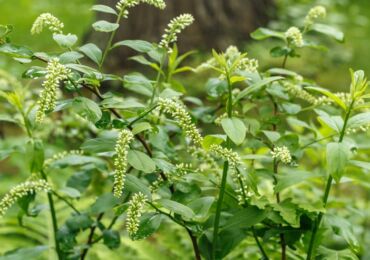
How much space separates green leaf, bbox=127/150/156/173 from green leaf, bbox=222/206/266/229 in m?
0.22

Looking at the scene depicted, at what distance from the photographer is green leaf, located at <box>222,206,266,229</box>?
3.62 feet

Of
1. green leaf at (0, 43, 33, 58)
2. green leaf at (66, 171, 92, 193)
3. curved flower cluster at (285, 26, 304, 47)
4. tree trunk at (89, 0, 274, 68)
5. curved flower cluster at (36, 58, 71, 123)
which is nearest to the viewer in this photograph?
curved flower cluster at (36, 58, 71, 123)

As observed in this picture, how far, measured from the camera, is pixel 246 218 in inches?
43.8

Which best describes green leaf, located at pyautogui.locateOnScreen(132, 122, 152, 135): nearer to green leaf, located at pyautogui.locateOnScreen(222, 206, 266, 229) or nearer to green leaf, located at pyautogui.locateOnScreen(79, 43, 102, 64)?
green leaf, located at pyautogui.locateOnScreen(79, 43, 102, 64)

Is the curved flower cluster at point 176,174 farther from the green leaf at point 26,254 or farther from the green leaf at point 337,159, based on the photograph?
the green leaf at point 26,254

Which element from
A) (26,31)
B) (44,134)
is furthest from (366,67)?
(44,134)

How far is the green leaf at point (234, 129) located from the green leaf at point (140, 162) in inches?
5.0

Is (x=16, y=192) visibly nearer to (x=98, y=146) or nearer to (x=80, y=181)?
(x=98, y=146)

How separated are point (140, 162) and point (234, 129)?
0.15m

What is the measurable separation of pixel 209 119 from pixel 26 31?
3.98m

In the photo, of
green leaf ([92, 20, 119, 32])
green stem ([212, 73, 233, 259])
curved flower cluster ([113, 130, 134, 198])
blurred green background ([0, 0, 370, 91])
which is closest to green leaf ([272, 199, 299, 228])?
green stem ([212, 73, 233, 259])

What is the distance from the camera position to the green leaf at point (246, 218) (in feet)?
3.62

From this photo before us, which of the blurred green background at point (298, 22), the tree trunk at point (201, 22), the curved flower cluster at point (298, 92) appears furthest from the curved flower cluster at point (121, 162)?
the tree trunk at point (201, 22)

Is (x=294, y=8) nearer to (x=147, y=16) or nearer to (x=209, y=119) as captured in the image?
(x=147, y=16)
